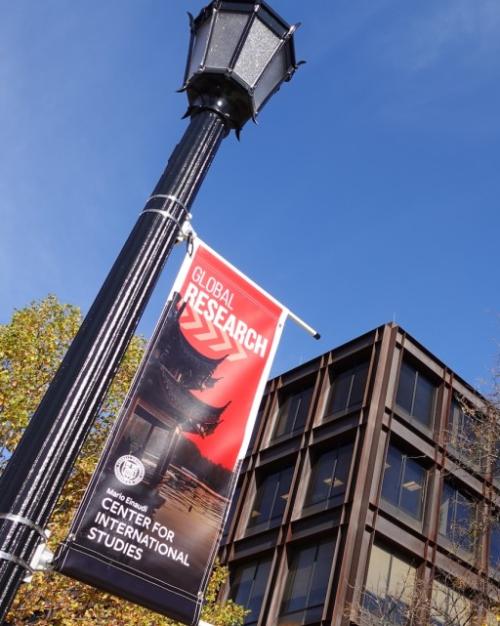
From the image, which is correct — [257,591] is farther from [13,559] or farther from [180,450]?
[13,559]

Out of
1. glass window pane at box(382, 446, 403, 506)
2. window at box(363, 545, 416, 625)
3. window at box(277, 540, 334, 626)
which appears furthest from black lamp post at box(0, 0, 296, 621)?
glass window pane at box(382, 446, 403, 506)

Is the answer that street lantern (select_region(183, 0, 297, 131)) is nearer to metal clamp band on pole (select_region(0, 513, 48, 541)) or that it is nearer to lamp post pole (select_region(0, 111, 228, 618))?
lamp post pole (select_region(0, 111, 228, 618))

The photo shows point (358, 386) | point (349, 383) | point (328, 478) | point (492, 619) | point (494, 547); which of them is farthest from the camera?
point (349, 383)

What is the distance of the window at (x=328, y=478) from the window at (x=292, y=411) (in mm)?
2408

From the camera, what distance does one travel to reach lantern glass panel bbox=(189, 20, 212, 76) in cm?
610

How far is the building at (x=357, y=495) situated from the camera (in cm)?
2605

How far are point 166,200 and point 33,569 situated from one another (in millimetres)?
2643

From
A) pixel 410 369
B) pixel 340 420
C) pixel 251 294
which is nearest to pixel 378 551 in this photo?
pixel 340 420

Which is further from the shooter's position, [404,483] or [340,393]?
[340,393]

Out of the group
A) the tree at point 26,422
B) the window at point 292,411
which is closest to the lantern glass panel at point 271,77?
the tree at point 26,422

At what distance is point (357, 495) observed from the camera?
88.8 feet

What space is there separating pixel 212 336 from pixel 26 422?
1225 centimetres

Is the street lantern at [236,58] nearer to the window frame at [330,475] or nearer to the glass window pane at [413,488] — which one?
the window frame at [330,475]

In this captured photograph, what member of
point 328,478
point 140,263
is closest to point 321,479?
point 328,478
